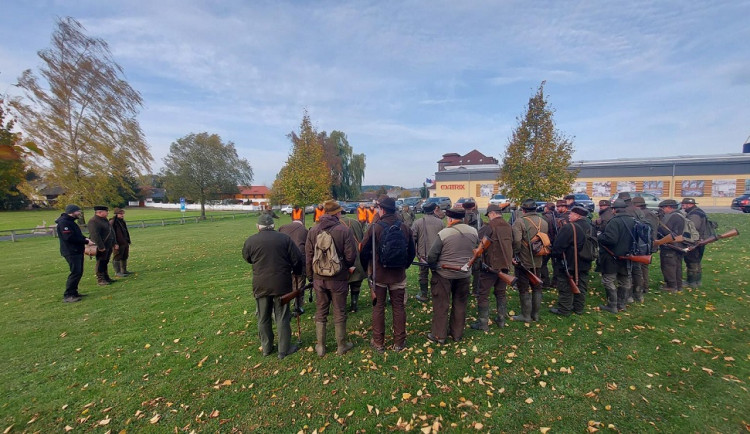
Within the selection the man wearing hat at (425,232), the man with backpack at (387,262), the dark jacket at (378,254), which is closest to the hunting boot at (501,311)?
the man wearing hat at (425,232)

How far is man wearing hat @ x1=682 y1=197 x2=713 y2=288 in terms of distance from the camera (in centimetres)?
716

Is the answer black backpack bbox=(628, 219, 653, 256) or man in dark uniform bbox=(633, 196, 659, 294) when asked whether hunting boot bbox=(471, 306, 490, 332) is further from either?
man in dark uniform bbox=(633, 196, 659, 294)

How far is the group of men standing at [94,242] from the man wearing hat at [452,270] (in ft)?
28.3

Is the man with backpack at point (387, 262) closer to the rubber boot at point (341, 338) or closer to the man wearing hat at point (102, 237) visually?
the rubber boot at point (341, 338)

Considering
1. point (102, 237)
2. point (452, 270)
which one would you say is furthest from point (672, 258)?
point (102, 237)

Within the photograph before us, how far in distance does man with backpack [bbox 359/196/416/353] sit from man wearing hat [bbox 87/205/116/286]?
8.14 meters

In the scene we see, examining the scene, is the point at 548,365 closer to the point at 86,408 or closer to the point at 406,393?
the point at 406,393

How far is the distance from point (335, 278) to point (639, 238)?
19.8 ft

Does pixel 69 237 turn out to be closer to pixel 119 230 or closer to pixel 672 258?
pixel 119 230

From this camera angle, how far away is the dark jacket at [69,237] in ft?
23.7

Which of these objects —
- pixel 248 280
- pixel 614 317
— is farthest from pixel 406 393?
pixel 248 280

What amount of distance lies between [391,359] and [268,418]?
1870 mm

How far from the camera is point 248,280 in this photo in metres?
9.10

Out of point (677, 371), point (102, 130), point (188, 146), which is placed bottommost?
point (677, 371)
